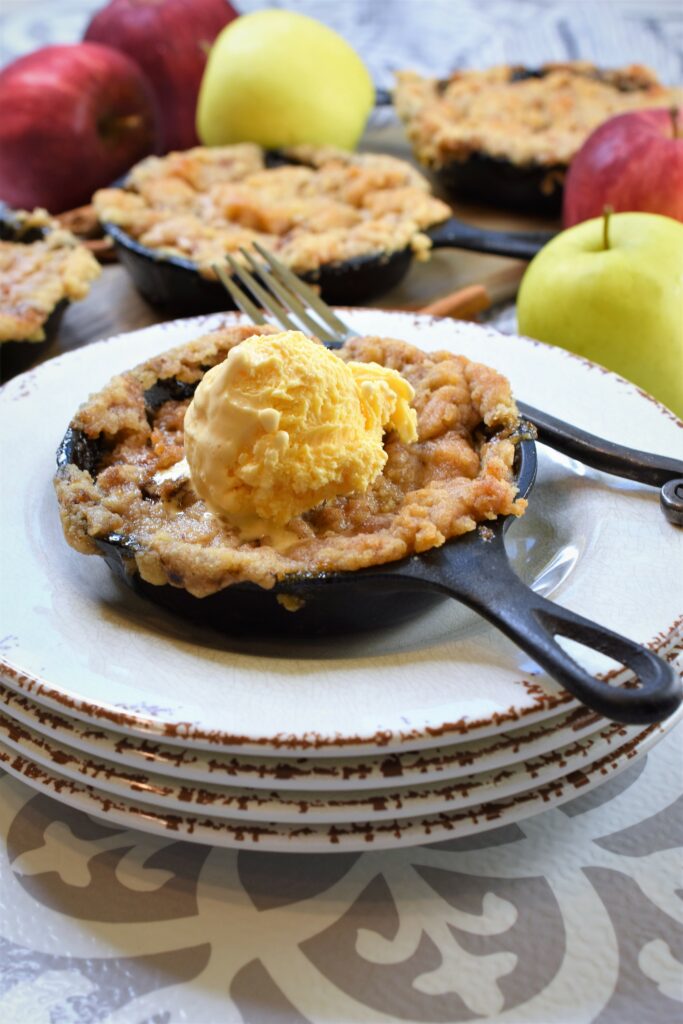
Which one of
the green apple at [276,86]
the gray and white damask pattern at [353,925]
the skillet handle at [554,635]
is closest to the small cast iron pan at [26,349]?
the green apple at [276,86]

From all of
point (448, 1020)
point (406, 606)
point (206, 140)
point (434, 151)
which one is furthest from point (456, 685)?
point (206, 140)

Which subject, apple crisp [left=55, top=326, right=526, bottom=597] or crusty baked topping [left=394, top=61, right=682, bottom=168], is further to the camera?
crusty baked topping [left=394, top=61, right=682, bottom=168]

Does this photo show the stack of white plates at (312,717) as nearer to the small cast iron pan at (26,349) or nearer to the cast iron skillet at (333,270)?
the small cast iron pan at (26,349)

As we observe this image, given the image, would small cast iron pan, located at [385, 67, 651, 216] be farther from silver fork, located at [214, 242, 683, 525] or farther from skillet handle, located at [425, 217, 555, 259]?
silver fork, located at [214, 242, 683, 525]

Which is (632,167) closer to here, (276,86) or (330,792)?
(276,86)

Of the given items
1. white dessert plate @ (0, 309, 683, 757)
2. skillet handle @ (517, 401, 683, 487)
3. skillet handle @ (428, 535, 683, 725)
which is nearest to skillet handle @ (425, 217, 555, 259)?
white dessert plate @ (0, 309, 683, 757)
